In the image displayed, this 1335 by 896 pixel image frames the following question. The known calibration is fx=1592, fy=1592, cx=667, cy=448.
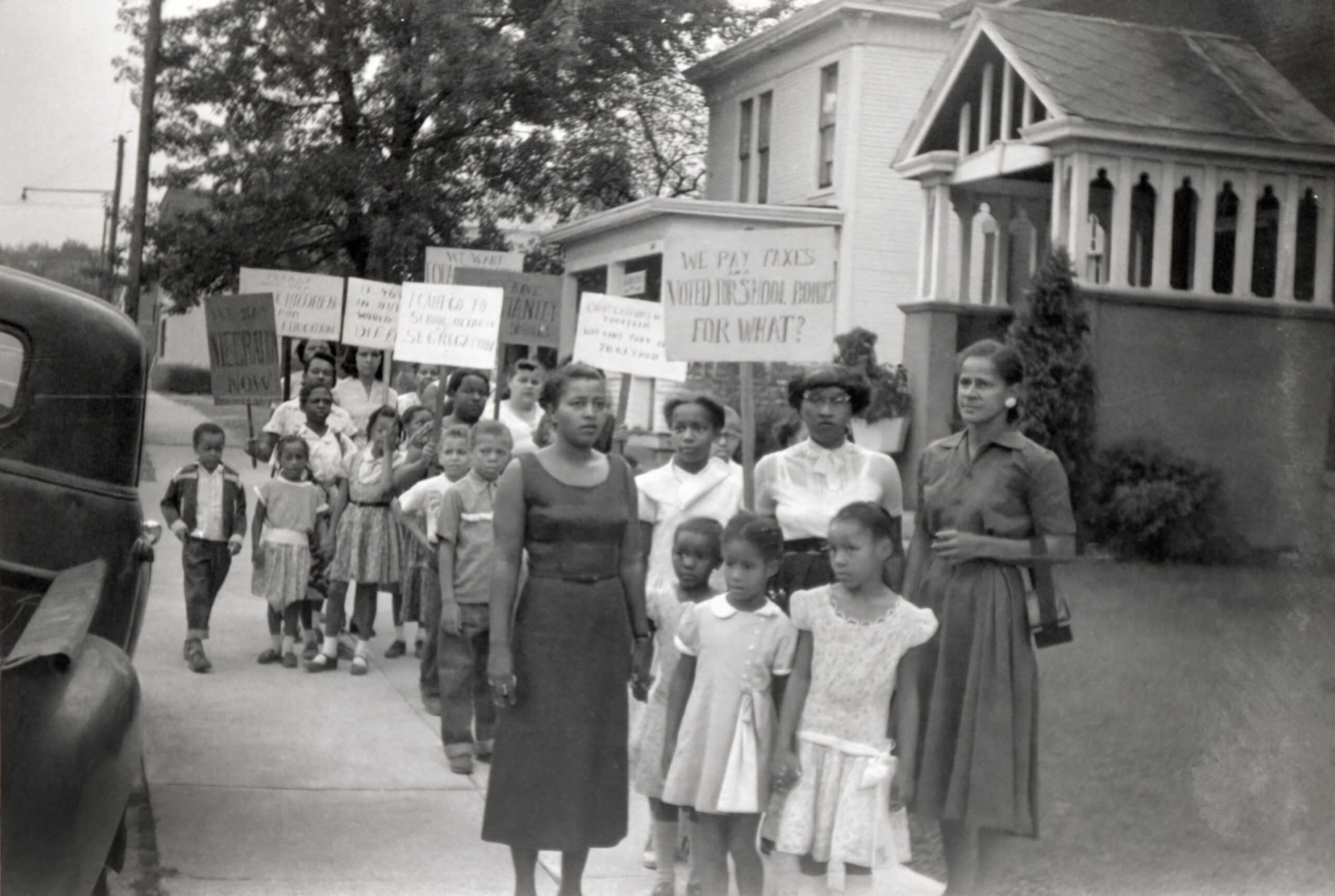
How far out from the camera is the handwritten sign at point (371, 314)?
12.2 m

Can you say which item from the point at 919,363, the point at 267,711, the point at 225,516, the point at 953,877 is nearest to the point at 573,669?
the point at 953,877

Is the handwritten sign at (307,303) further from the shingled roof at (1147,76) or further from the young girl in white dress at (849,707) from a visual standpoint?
the young girl in white dress at (849,707)

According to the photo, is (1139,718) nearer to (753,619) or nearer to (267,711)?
(753,619)

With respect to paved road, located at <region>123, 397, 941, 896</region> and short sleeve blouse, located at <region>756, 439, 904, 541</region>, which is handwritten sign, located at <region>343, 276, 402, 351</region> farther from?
short sleeve blouse, located at <region>756, 439, 904, 541</region>

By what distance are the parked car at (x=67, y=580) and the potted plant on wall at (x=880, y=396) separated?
1387 cm

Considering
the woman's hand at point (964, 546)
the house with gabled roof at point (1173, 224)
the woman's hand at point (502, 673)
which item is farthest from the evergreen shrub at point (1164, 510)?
the woman's hand at point (502, 673)

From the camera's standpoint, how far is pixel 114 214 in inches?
295

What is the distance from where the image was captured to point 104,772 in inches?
156

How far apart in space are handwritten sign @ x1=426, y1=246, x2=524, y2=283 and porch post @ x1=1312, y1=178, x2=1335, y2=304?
6.75 m

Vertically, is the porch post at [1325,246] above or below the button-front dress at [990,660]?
above

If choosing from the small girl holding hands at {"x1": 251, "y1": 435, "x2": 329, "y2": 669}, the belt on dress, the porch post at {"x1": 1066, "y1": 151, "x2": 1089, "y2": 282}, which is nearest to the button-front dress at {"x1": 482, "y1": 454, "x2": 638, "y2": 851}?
the belt on dress

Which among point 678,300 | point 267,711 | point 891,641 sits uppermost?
point 678,300

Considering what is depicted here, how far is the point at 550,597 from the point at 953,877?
1613mm

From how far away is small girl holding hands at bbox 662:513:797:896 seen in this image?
16.0 feet
